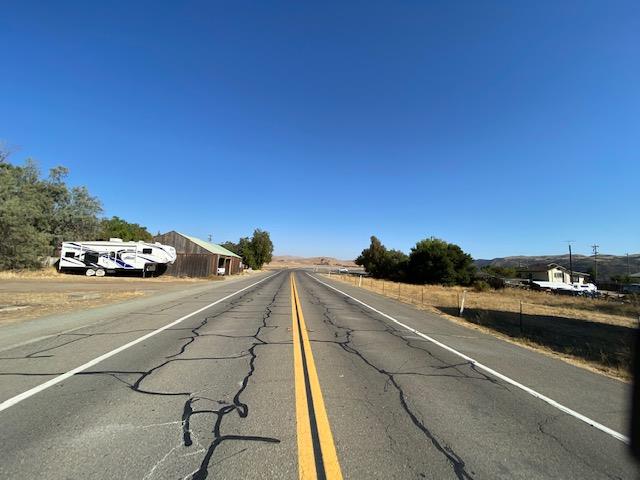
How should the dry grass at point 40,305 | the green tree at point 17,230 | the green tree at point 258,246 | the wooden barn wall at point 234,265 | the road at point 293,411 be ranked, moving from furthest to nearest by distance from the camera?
the green tree at point 258,246 → the wooden barn wall at point 234,265 → the green tree at point 17,230 → the dry grass at point 40,305 → the road at point 293,411

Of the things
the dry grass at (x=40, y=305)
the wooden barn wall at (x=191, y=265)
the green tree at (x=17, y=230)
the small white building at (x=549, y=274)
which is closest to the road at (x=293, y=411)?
the dry grass at (x=40, y=305)

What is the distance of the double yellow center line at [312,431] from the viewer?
10.0ft

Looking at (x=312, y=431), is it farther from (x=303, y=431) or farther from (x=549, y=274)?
(x=549, y=274)

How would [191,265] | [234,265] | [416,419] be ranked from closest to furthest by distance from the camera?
[416,419], [191,265], [234,265]

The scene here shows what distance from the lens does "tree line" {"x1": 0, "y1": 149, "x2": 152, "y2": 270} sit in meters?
32.6

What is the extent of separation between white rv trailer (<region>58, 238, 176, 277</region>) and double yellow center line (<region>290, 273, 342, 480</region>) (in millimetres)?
39131

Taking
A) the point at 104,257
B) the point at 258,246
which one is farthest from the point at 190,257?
the point at 258,246

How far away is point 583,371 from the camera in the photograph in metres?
7.40

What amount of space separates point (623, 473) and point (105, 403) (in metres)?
5.46

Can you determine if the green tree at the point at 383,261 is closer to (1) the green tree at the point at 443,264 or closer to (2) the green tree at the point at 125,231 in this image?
(1) the green tree at the point at 443,264

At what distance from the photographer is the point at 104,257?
39969mm

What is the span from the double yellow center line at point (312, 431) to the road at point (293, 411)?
2 centimetres

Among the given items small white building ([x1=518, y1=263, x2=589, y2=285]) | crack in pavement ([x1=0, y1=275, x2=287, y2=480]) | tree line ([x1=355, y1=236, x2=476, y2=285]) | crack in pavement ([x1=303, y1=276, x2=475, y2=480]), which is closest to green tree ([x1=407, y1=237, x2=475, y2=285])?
tree line ([x1=355, y1=236, x2=476, y2=285])

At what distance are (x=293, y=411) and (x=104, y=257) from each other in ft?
140
